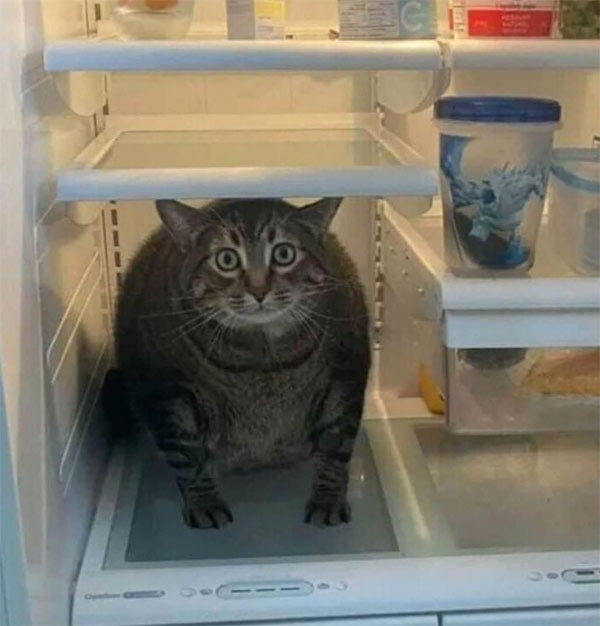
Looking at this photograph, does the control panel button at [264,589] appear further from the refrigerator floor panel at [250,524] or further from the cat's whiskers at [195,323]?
the cat's whiskers at [195,323]

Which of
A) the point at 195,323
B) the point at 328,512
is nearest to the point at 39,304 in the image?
the point at 195,323

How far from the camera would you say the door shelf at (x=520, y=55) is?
0.93 m

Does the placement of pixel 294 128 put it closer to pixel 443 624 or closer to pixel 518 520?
pixel 518 520

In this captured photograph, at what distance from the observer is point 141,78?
1.46m

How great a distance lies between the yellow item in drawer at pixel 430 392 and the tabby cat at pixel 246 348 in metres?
0.26

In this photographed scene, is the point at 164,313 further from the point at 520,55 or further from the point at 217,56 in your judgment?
the point at 520,55

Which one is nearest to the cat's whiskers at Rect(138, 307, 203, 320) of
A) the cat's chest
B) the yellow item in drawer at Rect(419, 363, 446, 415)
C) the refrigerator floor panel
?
the cat's chest

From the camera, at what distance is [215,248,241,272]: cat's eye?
3.53ft

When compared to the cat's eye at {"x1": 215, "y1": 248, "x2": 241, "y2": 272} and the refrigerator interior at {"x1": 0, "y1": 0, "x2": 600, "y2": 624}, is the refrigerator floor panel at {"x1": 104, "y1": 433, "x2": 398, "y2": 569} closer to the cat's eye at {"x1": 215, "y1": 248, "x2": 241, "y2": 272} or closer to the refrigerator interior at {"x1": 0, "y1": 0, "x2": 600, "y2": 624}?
the refrigerator interior at {"x1": 0, "y1": 0, "x2": 600, "y2": 624}

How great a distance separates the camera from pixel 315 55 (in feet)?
2.99

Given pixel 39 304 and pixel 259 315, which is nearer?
pixel 39 304

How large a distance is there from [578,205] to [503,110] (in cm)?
15

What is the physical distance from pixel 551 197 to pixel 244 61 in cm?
41

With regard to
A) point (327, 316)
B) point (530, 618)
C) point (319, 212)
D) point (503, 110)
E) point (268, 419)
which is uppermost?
point (503, 110)
